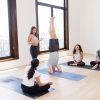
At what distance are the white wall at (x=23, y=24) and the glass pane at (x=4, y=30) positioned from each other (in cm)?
37

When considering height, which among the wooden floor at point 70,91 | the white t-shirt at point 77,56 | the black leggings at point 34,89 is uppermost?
the white t-shirt at point 77,56

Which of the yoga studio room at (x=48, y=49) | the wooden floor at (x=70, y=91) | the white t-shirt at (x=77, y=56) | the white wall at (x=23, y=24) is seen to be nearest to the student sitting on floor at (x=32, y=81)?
the yoga studio room at (x=48, y=49)

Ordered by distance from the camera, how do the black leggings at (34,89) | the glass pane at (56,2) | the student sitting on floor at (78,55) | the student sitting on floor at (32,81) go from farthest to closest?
the glass pane at (56,2)
the student sitting on floor at (78,55)
the black leggings at (34,89)
the student sitting on floor at (32,81)

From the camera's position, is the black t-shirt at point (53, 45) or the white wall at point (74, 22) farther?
the white wall at point (74, 22)

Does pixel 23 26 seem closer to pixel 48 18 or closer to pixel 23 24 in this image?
pixel 23 24

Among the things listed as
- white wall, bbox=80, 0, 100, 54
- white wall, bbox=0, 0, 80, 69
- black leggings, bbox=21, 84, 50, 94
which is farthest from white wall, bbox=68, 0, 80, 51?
black leggings, bbox=21, 84, 50, 94

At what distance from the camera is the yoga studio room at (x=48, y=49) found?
9.89 feet

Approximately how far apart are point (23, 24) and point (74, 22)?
3207mm

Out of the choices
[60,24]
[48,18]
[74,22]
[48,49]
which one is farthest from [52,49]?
[74,22]

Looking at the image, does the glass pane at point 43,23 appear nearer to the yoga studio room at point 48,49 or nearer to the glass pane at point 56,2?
the yoga studio room at point 48,49

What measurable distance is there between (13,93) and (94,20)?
586cm

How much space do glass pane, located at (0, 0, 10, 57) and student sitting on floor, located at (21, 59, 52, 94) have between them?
242 centimetres

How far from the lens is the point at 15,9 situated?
202 inches

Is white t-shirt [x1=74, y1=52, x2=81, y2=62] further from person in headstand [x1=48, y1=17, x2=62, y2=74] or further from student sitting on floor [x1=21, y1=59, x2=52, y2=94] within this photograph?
student sitting on floor [x1=21, y1=59, x2=52, y2=94]
